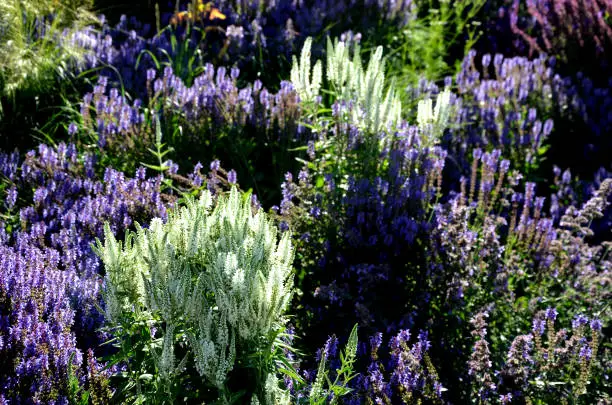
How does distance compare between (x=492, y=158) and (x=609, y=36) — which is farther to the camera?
(x=609, y=36)

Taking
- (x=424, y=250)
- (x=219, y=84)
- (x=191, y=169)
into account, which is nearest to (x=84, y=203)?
(x=191, y=169)

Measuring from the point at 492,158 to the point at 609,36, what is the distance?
85.0 inches

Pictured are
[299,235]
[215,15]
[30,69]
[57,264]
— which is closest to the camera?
[57,264]

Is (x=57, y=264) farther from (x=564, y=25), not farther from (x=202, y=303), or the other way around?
(x=564, y=25)

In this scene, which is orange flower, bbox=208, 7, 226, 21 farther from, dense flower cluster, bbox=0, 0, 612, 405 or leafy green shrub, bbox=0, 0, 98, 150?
leafy green shrub, bbox=0, 0, 98, 150

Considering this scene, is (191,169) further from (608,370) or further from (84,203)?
(608,370)

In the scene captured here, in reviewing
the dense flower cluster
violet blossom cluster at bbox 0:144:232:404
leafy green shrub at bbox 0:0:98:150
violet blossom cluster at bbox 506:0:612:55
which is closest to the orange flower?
the dense flower cluster

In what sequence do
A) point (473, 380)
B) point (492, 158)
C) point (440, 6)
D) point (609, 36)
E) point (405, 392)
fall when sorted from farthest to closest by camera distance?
point (440, 6)
point (609, 36)
point (492, 158)
point (473, 380)
point (405, 392)

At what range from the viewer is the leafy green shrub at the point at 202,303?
248 cm

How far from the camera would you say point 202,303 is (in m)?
2.59

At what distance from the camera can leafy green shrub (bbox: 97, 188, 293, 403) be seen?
248cm

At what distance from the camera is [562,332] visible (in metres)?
3.38

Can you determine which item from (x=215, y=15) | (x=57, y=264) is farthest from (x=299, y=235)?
(x=215, y=15)

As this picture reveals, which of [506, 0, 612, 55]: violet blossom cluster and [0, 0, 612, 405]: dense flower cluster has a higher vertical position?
[506, 0, 612, 55]: violet blossom cluster
